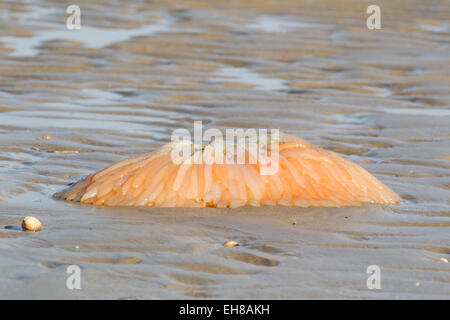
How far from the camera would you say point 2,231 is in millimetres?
4453

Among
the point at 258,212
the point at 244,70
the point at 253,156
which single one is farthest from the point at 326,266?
the point at 244,70

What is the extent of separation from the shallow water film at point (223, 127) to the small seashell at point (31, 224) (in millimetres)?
40

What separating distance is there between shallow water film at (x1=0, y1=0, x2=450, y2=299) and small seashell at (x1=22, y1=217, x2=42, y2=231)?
40 mm

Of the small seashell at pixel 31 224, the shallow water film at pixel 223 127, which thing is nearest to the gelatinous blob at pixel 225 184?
the shallow water film at pixel 223 127

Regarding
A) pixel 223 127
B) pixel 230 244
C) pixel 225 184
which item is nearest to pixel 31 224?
pixel 230 244

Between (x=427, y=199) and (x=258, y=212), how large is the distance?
107cm

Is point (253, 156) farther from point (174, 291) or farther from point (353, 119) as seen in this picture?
point (353, 119)

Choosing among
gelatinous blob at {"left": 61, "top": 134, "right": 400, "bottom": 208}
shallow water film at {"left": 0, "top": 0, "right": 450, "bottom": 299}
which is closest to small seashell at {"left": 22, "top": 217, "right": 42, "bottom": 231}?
shallow water film at {"left": 0, "top": 0, "right": 450, "bottom": 299}

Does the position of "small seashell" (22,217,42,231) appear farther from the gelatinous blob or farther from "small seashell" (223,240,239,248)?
"small seashell" (223,240,239,248)

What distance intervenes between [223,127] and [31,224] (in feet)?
10.9

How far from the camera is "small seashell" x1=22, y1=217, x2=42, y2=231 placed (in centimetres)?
445

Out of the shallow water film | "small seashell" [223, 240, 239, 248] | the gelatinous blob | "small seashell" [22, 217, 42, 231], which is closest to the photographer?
the shallow water film

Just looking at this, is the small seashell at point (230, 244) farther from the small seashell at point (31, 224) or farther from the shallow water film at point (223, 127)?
the small seashell at point (31, 224)

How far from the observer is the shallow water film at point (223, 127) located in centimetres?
398
